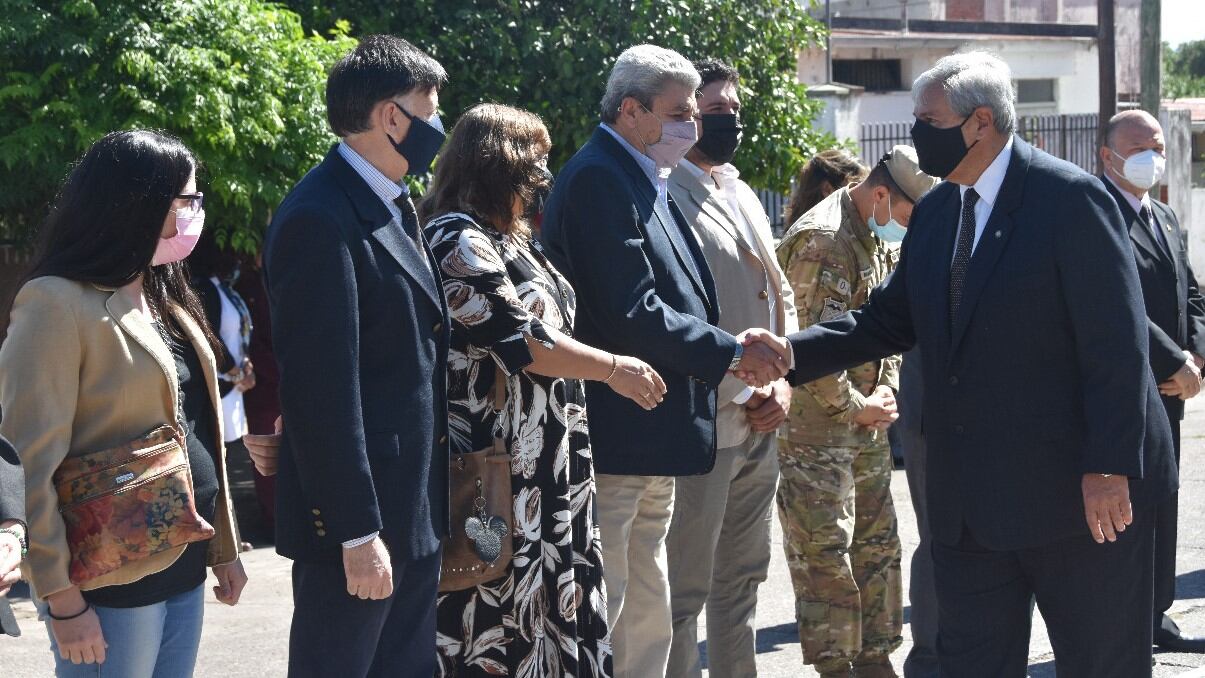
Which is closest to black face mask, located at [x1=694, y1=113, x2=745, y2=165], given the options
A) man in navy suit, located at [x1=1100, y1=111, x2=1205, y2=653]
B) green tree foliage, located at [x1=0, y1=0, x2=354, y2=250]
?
man in navy suit, located at [x1=1100, y1=111, x2=1205, y2=653]

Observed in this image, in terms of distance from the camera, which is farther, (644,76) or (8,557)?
(644,76)

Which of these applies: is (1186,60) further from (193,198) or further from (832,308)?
(193,198)

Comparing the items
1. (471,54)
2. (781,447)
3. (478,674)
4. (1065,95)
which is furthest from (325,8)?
(1065,95)

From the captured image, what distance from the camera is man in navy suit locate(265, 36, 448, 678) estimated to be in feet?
10.3

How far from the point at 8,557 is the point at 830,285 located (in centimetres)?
333

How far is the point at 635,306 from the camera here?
4.16 meters

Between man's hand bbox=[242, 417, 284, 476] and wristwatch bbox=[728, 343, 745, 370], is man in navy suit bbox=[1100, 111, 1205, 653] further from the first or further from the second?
man's hand bbox=[242, 417, 284, 476]

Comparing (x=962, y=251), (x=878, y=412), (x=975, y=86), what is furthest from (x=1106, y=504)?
(x=878, y=412)

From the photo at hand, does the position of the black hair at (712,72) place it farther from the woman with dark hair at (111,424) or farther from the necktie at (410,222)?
the woman with dark hair at (111,424)

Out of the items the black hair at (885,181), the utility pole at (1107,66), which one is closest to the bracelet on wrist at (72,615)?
the black hair at (885,181)

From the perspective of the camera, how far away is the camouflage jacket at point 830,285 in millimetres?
5223

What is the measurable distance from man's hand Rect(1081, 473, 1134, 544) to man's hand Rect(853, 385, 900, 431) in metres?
1.59

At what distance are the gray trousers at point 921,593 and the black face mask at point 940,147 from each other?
61.2 inches

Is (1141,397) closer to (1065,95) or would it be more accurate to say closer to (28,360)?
(28,360)
